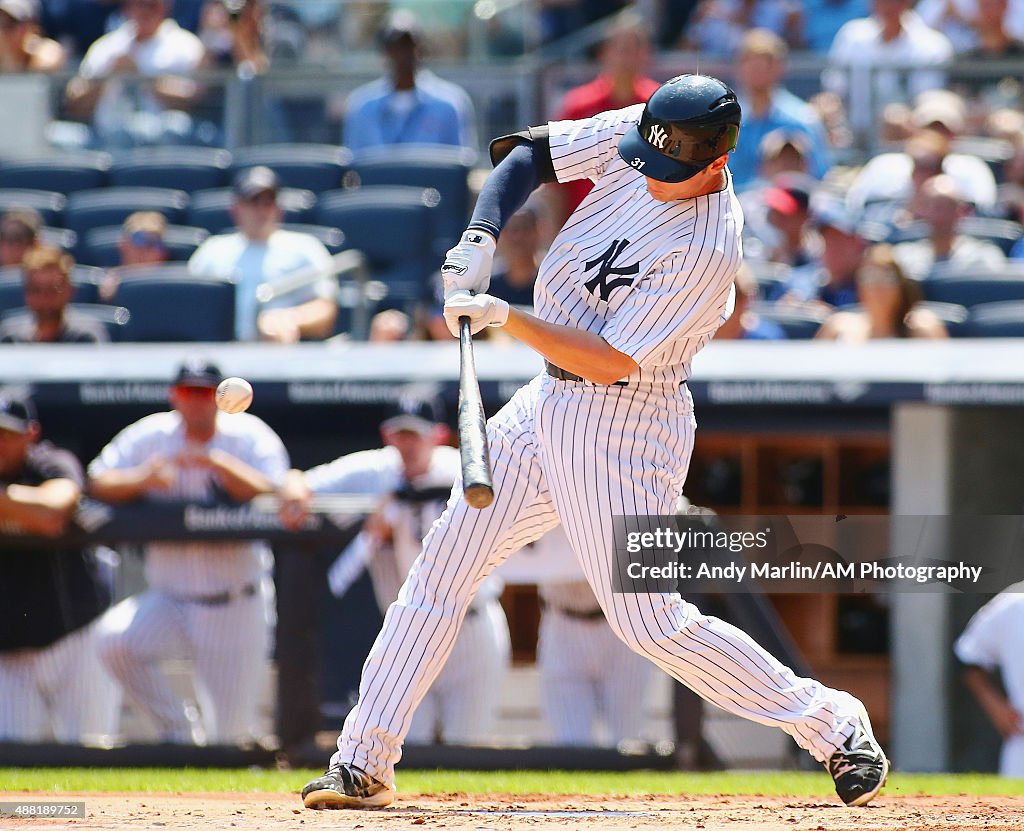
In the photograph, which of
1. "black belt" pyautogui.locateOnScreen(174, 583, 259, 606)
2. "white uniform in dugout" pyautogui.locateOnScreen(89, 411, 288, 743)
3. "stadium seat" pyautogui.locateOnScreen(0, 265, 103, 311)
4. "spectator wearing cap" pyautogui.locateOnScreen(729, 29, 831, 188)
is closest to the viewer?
"white uniform in dugout" pyautogui.locateOnScreen(89, 411, 288, 743)

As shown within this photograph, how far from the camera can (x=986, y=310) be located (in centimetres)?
595

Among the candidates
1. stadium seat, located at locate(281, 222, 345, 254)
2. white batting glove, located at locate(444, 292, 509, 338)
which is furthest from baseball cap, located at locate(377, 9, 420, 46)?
white batting glove, located at locate(444, 292, 509, 338)

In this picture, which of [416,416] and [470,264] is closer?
[470,264]

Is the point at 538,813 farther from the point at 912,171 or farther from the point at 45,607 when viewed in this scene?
the point at 912,171

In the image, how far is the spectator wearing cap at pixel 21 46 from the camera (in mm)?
8922

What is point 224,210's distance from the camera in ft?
24.4

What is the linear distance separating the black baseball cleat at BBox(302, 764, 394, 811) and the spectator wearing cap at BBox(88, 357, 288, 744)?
196cm

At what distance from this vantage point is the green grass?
4.09m

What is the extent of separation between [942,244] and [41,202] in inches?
169

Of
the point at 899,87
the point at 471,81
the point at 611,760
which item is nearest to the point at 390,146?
the point at 471,81

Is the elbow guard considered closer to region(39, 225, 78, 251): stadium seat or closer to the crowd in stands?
the crowd in stands

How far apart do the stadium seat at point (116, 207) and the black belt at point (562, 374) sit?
15.5ft

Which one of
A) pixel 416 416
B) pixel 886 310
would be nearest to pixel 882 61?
pixel 886 310

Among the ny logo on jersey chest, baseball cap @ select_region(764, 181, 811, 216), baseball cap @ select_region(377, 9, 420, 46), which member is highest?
baseball cap @ select_region(377, 9, 420, 46)
